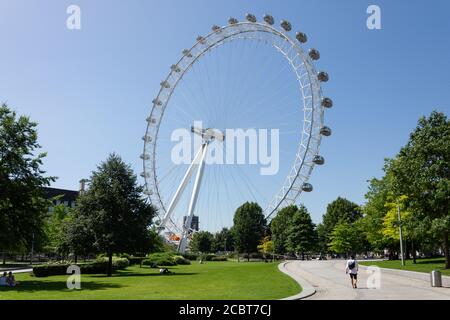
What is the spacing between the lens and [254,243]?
123 meters

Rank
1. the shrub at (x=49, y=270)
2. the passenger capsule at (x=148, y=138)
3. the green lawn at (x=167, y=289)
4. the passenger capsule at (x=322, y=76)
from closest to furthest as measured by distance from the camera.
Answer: the green lawn at (x=167, y=289)
the shrub at (x=49, y=270)
the passenger capsule at (x=322, y=76)
the passenger capsule at (x=148, y=138)

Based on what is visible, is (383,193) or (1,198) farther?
(383,193)

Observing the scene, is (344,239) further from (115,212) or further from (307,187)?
(115,212)

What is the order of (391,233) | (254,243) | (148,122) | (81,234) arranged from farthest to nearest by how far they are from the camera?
1. (254,243)
2. (148,122)
3. (391,233)
4. (81,234)

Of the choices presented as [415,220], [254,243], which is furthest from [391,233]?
[254,243]

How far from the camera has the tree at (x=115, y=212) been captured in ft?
139

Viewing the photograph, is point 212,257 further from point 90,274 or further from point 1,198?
point 1,198

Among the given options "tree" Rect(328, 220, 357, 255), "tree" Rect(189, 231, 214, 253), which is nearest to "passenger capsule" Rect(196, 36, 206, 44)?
"tree" Rect(328, 220, 357, 255)

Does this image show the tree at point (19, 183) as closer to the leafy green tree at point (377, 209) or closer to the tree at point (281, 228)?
the leafy green tree at point (377, 209)

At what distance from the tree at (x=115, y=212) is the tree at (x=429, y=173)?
23.9 meters

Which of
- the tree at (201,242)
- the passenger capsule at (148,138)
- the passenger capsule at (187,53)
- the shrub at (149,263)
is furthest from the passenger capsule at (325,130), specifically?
the tree at (201,242)

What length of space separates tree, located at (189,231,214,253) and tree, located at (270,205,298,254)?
1994 cm

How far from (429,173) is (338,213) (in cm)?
9084
